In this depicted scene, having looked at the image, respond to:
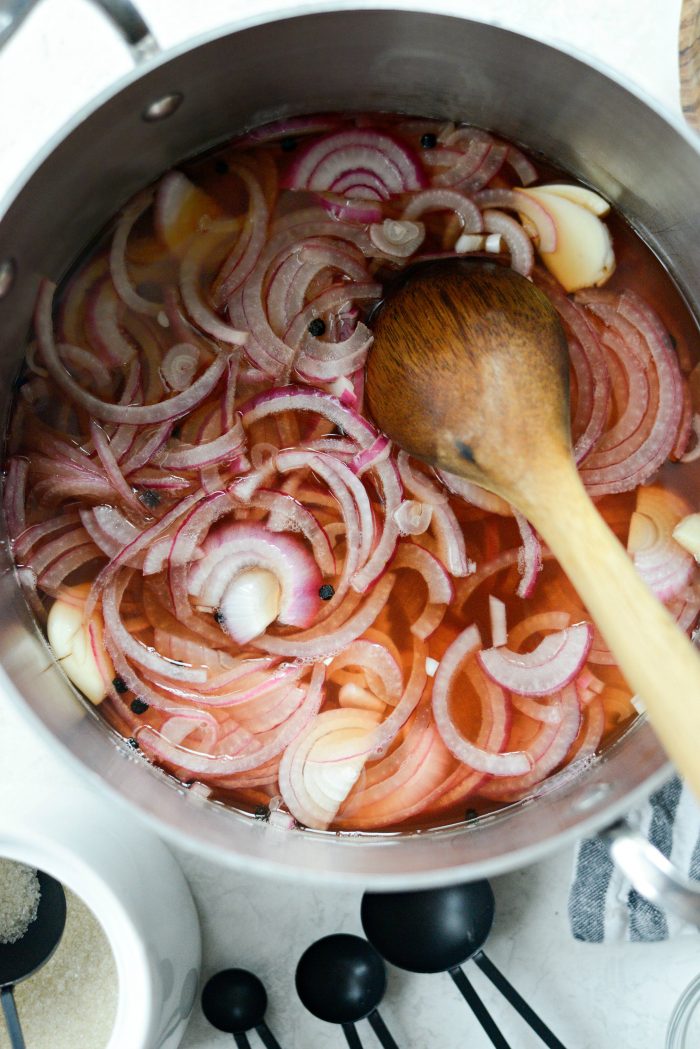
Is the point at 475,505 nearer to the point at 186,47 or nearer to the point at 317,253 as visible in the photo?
the point at 317,253

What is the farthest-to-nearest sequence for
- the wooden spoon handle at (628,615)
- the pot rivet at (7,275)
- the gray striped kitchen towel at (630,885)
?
the gray striped kitchen towel at (630,885)
the pot rivet at (7,275)
the wooden spoon handle at (628,615)

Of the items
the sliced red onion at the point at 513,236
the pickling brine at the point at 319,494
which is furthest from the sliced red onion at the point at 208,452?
the sliced red onion at the point at 513,236

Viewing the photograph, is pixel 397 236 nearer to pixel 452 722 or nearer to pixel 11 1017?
pixel 452 722

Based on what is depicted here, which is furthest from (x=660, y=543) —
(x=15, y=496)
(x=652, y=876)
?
(x=15, y=496)

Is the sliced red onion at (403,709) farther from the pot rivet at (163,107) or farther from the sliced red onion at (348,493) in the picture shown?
the pot rivet at (163,107)

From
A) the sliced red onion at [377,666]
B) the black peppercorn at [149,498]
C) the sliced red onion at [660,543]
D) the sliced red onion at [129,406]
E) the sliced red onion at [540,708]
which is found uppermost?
the sliced red onion at [129,406]

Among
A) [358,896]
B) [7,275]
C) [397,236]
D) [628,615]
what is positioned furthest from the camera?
[358,896]
